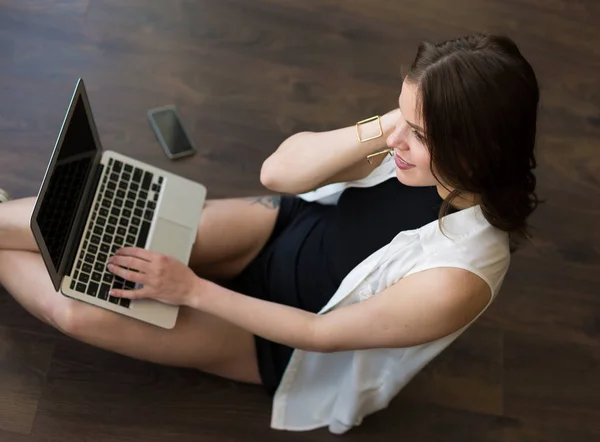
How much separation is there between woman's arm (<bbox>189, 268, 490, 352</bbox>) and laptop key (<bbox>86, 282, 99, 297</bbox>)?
0.16m

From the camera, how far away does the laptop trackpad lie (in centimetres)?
119

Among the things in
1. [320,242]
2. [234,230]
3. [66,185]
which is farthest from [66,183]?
[320,242]

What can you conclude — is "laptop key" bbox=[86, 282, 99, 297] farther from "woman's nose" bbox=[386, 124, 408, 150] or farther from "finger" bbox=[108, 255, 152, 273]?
"woman's nose" bbox=[386, 124, 408, 150]

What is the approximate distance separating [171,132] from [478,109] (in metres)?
1.00

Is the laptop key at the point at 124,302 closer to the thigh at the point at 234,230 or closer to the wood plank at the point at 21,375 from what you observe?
the thigh at the point at 234,230

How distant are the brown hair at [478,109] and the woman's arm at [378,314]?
14 cm

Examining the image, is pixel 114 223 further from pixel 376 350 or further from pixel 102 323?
pixel 376 350

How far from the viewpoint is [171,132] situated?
5.30 feet

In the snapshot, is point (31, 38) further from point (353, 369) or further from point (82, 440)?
point (353, 369)

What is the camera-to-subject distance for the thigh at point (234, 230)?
1249 mm

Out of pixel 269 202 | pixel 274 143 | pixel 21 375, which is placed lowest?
pixel 21 375

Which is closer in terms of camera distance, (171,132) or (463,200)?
(463,200)

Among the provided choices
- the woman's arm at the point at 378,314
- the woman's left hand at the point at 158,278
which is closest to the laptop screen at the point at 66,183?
the woman's left hand at the point at 158,278

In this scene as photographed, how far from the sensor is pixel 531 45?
193cm
